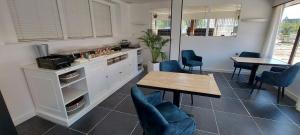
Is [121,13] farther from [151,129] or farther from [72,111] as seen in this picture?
[151,129]

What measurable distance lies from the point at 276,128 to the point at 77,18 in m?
4.09

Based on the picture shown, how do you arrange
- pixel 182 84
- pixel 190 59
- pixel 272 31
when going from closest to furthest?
pixel 182 84 < pixel 272 31 < pixel 190 59

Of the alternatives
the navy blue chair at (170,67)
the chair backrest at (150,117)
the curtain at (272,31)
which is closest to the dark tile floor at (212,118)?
the navy blue chair at (170,67)

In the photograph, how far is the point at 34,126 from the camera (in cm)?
206

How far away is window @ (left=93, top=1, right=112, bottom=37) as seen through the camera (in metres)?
3.63

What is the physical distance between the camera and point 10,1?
6.40 ft

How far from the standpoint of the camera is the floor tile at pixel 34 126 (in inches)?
76.5

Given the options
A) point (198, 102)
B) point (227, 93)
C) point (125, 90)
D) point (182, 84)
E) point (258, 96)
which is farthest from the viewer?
point (125, 90)

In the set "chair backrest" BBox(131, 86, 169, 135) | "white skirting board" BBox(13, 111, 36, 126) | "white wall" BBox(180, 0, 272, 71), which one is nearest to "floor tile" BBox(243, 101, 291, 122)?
"chair backrest" BBox(131, 86, 169, 135)

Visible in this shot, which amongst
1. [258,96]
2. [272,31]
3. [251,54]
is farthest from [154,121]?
[272,31]

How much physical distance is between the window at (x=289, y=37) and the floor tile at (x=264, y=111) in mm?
1515

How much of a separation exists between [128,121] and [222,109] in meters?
1.68

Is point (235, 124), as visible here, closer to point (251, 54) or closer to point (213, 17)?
point (251, 54)

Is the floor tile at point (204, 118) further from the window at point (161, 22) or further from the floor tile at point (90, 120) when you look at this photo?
the window at point (161, 22)
